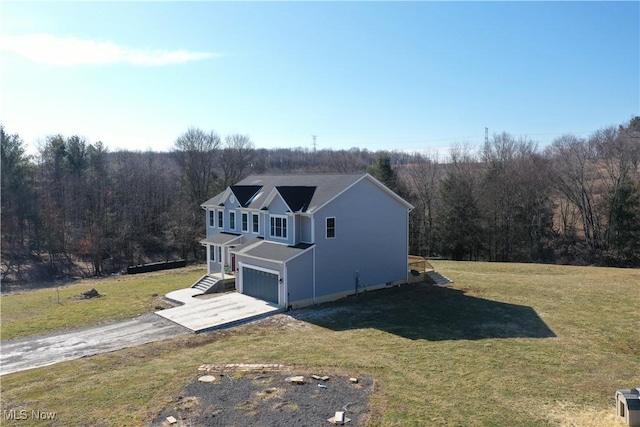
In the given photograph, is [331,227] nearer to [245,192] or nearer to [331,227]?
[331,227]

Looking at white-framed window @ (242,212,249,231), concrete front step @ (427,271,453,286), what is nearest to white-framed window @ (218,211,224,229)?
white-framed window @ (242,212,249,231)

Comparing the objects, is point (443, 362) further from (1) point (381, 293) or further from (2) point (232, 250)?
(2) point (232, 250)

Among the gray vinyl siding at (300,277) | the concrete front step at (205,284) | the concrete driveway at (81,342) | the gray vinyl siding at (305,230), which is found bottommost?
the concrete driveway at (81,342)

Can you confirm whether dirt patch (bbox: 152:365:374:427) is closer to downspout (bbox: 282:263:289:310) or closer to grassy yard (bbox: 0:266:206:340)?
downspout (bbox: 282:263:289:310)

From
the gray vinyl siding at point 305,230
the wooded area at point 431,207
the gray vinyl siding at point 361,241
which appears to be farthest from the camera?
the wooded area at point 431,207

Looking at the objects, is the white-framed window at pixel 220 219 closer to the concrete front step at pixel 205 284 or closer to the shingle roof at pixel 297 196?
the concrete front step at pixel 205 284

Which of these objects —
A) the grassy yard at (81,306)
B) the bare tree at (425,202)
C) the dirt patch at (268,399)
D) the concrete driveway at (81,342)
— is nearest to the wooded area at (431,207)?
the bare tree at (425,202)

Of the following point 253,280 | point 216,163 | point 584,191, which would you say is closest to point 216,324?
point 253,280

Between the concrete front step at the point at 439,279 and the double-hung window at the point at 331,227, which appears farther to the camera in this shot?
the concrete front step at the point at 439,279
